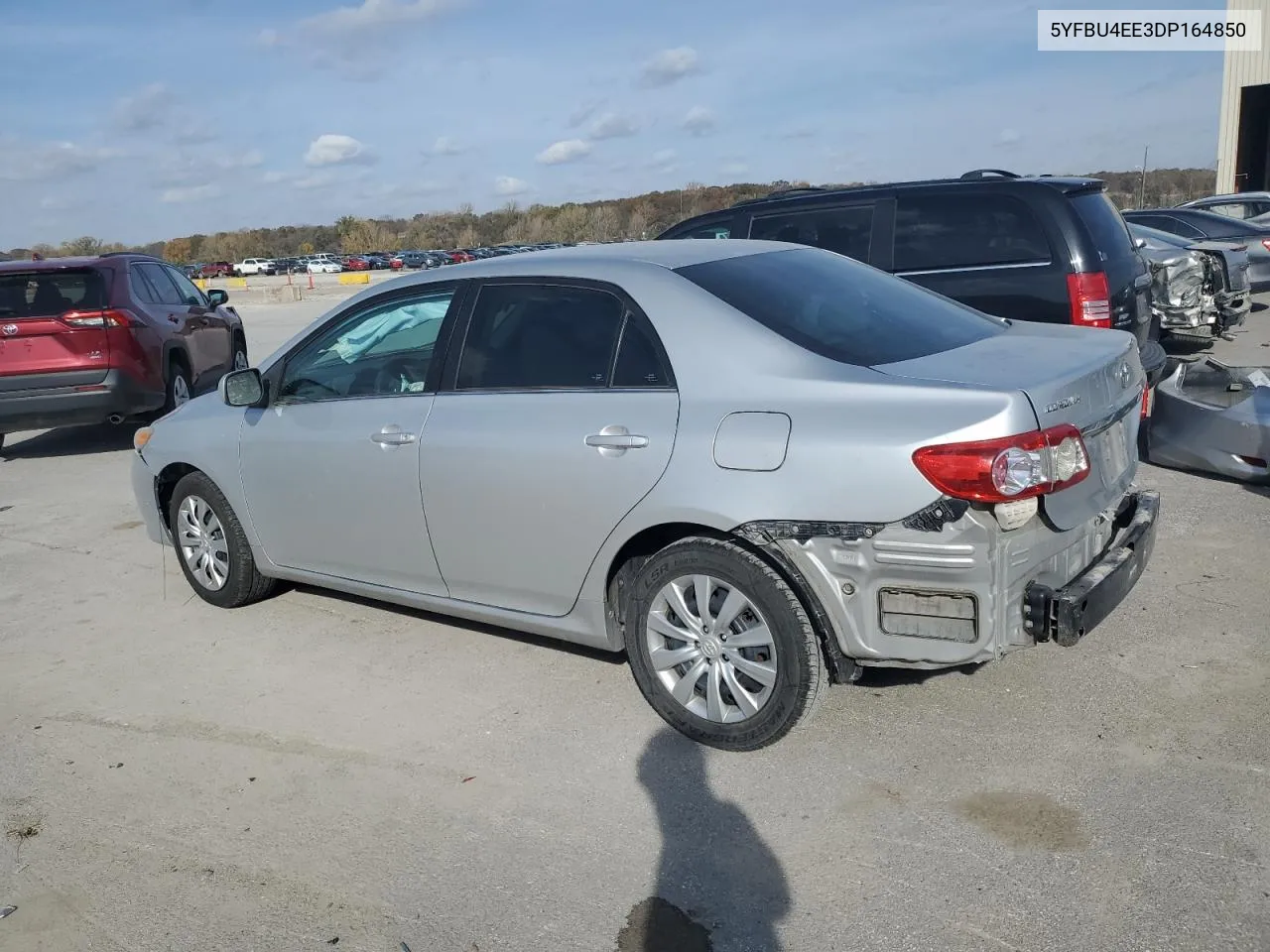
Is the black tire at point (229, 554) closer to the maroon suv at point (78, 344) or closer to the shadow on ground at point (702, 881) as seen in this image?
the shadow on ground at point (702, 881)

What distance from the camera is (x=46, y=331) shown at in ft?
30.9

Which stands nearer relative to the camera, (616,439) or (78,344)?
(616,439)

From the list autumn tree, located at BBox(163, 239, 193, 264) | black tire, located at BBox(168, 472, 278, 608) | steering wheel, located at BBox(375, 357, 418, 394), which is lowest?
black tire, located at BBox(168, 472, 278, 608)

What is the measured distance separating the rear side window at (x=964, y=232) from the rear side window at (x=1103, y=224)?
29 cm

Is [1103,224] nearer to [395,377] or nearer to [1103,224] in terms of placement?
[1103,224]

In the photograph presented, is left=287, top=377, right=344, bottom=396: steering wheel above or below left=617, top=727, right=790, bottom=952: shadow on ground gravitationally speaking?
above

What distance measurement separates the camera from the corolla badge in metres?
3.90

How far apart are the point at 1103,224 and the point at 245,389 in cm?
538

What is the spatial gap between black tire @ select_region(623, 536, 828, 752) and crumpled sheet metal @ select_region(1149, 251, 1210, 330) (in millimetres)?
8656

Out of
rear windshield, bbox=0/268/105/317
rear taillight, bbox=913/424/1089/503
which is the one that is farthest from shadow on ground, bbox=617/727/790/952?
rear windshield, bbox=0/268/105/317

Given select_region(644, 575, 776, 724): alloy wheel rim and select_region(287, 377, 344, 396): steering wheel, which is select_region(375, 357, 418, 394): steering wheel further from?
select_region(644, 575, 776, 724): alloy wheel rim

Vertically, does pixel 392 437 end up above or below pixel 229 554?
above

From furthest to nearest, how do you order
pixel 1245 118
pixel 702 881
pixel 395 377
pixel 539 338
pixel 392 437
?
pixel 1245 118 < pixel 395 377 < pixel 392 437 < pixel 539 338 < pixel 702 881

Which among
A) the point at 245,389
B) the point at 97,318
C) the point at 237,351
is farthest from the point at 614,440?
the point at 237,351
